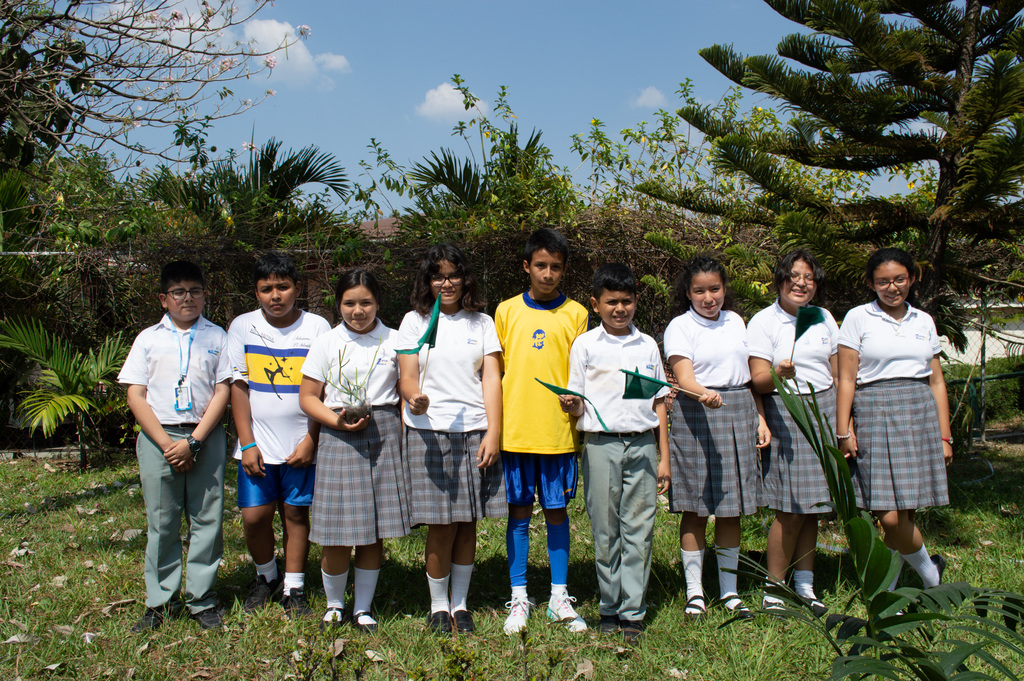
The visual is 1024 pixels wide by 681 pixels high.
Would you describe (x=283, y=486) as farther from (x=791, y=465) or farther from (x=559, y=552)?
(x=791, y=465)

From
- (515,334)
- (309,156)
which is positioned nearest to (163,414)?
(515,334)

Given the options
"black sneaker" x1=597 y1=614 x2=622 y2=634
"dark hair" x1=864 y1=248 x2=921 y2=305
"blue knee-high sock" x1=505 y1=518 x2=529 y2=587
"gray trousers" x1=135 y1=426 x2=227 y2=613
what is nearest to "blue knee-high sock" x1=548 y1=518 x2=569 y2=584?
"blue knee-high sock" x1=505 y1=518 x2=529 y2=587

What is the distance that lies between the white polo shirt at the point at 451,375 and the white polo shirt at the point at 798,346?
3.85 ft

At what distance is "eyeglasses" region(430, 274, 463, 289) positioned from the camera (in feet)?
9.79

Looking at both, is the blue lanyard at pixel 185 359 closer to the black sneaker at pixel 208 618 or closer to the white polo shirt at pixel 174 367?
the white polo shirt at pixel 174 367

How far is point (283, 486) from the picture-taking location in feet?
10.2

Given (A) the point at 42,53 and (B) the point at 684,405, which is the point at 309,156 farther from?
(B) the point at 684,405

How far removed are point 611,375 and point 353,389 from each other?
41.9 inches

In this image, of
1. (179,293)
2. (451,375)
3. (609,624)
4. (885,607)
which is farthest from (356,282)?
(885,607)

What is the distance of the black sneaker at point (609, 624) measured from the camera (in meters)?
2.91

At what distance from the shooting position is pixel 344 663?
260 cm

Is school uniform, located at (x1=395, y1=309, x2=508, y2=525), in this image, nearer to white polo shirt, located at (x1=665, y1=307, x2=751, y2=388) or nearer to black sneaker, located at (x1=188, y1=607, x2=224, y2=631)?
white polo shirt, located at (x1=665, y1=307, x2=751, y2=388)

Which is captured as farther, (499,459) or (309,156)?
(309,156)

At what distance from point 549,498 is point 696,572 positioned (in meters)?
0.78
